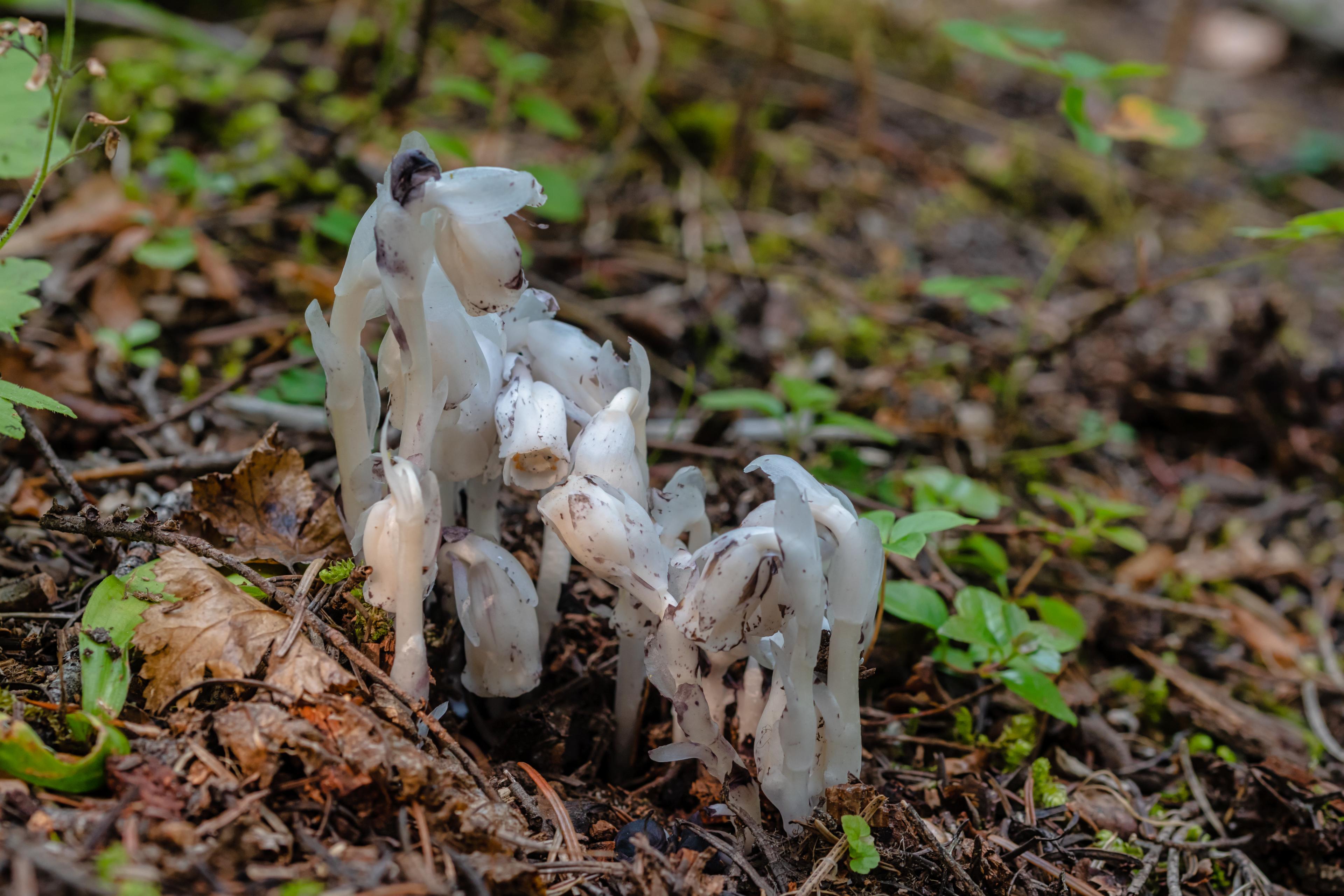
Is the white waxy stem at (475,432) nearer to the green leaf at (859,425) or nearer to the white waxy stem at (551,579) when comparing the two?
the white waxy stem at (551,579)

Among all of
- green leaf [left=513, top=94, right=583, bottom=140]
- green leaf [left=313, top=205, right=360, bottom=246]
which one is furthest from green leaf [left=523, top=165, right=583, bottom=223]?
green leaf [left=313, top=205, right=360, bottom=246]

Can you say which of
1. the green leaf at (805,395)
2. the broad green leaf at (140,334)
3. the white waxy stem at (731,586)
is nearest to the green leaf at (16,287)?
the broad green leaf at (140,334)

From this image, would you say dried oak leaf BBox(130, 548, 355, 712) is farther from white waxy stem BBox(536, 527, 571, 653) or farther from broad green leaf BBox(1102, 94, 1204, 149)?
broad green leaf BBox(1102, 94, 1204, 149)

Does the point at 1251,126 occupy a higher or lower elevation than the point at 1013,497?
higher

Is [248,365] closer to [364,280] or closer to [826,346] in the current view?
[364,280]

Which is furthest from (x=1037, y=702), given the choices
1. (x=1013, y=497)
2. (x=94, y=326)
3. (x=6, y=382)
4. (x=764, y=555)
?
(x=94, y=326)
